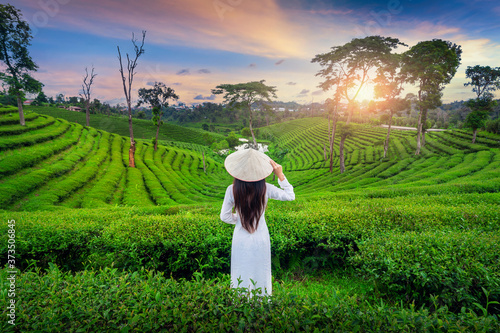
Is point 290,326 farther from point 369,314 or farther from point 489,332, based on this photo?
point 489,332

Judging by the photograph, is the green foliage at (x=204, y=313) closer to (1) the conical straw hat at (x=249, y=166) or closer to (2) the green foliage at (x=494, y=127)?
(1) the conical straw hat at (x=249, y=166)

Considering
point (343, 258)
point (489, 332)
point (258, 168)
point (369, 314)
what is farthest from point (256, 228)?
point (343, 258)

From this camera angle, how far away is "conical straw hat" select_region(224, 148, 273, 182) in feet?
8.20

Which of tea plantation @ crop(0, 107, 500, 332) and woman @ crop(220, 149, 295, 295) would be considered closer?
tea plantation @ crop(0, 107, 500, 332)

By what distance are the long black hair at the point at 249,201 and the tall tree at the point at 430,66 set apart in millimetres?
25560

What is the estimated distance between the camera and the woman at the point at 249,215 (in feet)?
8.34

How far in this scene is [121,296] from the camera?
2180 mm

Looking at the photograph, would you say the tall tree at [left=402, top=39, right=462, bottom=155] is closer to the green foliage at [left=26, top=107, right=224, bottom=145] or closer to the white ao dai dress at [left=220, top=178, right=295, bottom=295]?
the white ao dai dress at [left=220, top=178, right=295, bottom=295]

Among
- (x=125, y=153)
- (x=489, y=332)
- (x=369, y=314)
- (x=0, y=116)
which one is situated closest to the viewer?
(x=489, y=332)

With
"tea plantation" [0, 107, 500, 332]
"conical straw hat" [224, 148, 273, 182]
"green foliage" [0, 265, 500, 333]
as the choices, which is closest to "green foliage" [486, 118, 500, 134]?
"tea plantation" [0, 107, 500, 332]

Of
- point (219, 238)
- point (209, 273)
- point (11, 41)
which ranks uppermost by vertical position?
point (11, 41)

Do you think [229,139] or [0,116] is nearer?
[0,116]

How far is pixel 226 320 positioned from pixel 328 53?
2493 cm

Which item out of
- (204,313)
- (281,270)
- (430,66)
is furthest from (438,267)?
(430,66)
